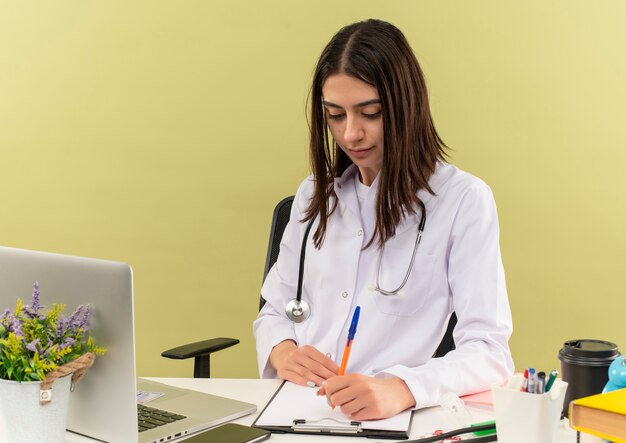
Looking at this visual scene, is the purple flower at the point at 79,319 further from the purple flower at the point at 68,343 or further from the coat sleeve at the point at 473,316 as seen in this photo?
the coat sleeve at the point at 473,316

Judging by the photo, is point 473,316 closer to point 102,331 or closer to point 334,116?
point 334,116

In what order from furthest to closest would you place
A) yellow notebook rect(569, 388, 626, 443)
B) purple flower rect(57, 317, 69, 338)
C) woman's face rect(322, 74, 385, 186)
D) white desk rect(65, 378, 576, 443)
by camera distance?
woman's face rect(322, 74, 385, 186)
white desk rect(65, 378, 576, 443)
purple flower rect(57, 317, 69, 338)
yellow notebook rect(569, 388, 626, 443)

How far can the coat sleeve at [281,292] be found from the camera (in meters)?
1.95

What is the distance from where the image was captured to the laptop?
122 centimetres

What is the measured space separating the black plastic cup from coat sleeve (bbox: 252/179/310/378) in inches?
30.6

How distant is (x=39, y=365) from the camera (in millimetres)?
1192

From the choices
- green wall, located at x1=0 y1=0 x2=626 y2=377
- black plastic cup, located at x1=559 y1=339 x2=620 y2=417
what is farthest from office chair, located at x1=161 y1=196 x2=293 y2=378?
black plastic cup, located at x1=559 y1=339 x2=620 y2=417

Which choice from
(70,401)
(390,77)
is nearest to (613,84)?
(390,77)

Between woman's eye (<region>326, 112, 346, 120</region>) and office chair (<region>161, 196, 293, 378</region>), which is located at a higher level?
woman's eye (<region>326, 112, 346, 120</region>)

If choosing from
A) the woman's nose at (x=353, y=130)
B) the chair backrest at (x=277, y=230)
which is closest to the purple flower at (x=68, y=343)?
the woman's nose at (x=353, y=130)

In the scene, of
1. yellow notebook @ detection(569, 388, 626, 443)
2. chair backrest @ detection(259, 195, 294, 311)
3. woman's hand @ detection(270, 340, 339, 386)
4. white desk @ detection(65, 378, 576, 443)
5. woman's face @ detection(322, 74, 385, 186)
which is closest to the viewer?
yellow notebook @ detection(569, 388, 626, 443)

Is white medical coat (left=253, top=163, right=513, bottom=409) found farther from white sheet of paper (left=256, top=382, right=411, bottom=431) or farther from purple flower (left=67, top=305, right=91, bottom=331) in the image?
purple flower (left=67, top=305, right=91, bottom=331)

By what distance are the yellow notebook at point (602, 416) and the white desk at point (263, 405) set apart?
28cm

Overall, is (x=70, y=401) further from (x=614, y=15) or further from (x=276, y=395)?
(x=614, y=15)
